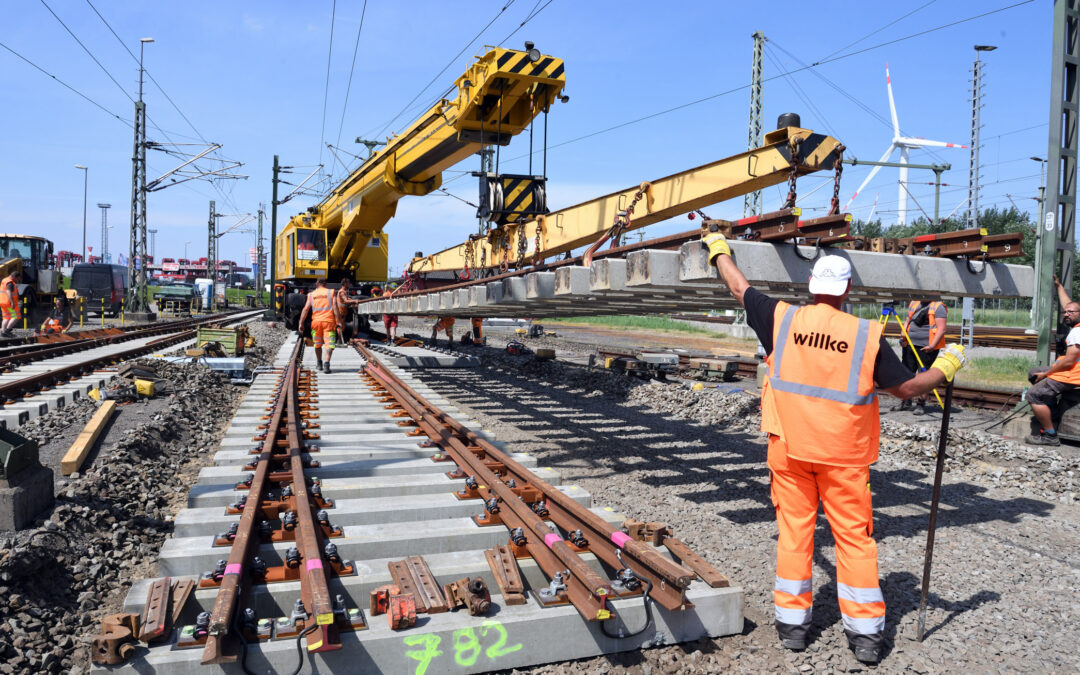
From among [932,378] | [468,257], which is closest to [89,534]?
[932,378]

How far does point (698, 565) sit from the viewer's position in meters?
3.45

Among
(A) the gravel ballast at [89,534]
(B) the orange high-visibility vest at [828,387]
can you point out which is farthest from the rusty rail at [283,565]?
(B) the orange high-visibility vest at [828,387]

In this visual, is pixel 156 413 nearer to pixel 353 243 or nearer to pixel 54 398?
pixel 54 398

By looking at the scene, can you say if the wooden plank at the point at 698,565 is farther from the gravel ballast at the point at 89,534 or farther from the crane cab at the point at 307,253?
the crane cab at the point at 307,253

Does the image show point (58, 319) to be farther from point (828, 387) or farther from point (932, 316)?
point (828, 387)

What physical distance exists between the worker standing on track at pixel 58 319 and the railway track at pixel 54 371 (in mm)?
2227

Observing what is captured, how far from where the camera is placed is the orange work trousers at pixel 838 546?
3.23m

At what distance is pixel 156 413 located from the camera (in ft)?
25.0

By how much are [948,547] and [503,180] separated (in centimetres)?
622

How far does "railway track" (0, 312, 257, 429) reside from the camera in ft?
27.1

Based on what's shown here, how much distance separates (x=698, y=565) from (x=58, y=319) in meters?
25.5

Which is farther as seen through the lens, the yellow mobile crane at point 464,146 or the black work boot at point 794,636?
the yellow mobile crane at point 464,146

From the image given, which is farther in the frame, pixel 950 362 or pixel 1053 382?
pixel 1053 382

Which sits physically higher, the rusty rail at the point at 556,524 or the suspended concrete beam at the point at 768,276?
the suspended concrete beam at the point at 768,276
